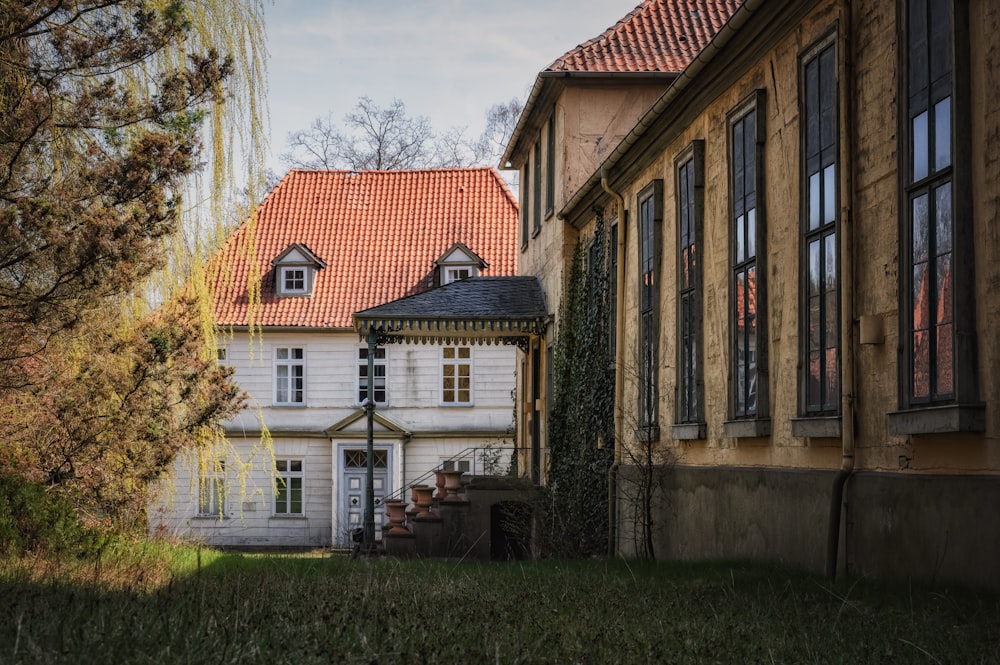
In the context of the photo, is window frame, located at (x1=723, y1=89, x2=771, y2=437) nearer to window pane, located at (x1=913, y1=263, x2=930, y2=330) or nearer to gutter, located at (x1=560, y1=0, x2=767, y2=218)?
gutter, located at (x1=560, y1=0, x2=767, y2=218)

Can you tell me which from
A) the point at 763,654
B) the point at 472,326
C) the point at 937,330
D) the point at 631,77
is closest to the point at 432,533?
the point at 472,326

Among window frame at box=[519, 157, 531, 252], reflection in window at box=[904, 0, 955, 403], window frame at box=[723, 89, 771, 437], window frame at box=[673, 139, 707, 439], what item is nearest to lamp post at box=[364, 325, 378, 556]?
window frame at box=[519, 157, 531, 252]

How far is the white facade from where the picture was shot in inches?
1415

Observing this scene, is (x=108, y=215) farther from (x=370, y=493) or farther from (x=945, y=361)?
(x=370, y=493)

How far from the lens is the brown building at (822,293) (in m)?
7.40

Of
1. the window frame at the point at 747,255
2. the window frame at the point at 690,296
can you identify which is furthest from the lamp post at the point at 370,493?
the window frame at the point at 747,255

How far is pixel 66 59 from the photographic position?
10.1 m

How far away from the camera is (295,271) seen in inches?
1460

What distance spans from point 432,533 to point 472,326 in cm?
366

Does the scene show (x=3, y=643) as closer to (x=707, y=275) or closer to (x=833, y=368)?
(x=833, y=368)

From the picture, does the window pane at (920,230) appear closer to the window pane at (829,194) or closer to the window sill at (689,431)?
the window pane at (829,194)

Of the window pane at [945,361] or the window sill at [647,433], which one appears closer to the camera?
the window pane at [945,361]

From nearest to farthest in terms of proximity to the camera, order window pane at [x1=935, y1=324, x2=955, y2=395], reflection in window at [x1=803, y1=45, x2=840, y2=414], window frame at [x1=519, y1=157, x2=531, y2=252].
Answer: window pane at [x1=935, y1=324, x2=955, y2=395] < reflection in window at [x1=803, y1=45, x2=840, y2=414] < window frame at [x1=519, y1=157, x2=531, y2=252]

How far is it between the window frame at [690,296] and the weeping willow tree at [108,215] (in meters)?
4.48
